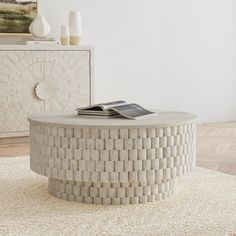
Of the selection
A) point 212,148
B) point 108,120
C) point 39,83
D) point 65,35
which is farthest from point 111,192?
point 65,35

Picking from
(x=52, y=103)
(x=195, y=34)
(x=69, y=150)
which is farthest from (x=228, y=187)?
(x=195, y=34)

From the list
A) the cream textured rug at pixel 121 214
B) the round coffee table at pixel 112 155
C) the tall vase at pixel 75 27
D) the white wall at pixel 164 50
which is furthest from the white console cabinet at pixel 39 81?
the round coffee table at pixel 112 155

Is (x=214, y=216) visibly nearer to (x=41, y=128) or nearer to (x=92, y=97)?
(x=41, y=128)

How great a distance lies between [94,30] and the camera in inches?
192

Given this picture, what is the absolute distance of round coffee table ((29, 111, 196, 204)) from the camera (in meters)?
2.25

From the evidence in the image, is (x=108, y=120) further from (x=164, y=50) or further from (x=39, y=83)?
(x=164, y=50)

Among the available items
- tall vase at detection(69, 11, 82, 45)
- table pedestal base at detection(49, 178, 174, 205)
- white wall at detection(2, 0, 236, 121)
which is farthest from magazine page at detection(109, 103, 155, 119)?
white wall at detection(2, 0, 236, 121)

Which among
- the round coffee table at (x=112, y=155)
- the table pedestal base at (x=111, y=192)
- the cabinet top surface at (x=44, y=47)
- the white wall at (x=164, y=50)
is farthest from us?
the white wall at (x=164, y=50)

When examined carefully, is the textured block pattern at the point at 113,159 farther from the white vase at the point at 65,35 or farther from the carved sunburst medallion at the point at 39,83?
the white vase at the point at 65,35

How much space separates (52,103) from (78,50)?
47 cm

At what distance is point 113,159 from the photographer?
225 cm

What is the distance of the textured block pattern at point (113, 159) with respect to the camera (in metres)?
2.25

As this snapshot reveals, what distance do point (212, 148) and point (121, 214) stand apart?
6.32 feet

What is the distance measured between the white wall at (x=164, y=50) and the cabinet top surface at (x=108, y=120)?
7.65ft
